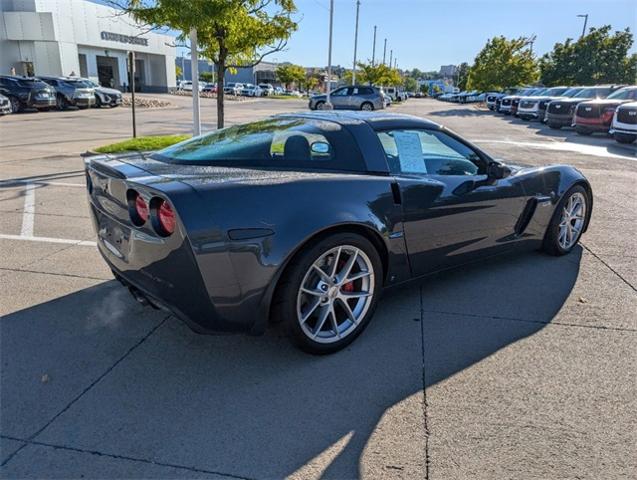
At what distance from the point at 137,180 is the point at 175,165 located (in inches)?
16.1

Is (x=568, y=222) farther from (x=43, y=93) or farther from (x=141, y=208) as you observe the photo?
(x=43, y=93)

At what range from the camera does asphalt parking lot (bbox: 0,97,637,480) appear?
2193mm

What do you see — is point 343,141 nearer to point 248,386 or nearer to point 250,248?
point 250,248

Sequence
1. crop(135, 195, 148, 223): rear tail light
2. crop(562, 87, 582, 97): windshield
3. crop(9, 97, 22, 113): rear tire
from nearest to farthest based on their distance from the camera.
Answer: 1. crop(135, 195, 148, 223): rear tail light
2. crop(9, 97, 22, 113): rear tire
3. crop(562, 87, 582, 97): windshield

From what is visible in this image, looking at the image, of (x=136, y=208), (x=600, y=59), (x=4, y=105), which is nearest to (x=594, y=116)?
(x=136, y=208)

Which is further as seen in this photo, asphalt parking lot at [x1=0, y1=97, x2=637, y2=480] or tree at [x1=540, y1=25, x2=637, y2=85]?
tree at [x1=540, y1=25, x2=637, y2=85]

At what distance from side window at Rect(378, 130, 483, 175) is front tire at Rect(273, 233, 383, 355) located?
Result: 748 mm

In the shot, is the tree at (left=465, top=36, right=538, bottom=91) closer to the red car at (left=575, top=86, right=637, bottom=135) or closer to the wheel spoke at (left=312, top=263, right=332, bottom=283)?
the red car at (left=575, top=86, right=637, bottom=135)

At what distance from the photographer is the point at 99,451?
2203mm

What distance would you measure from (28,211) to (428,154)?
5012mm

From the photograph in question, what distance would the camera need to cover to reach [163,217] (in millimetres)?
2525

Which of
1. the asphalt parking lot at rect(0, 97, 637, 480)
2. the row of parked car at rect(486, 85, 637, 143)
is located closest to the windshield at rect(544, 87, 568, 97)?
the row of parked car at rect(486, 85, 637, 143)

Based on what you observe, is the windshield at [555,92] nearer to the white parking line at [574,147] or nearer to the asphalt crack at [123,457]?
the white parking line at [574,147]

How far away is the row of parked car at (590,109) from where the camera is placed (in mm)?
15023
